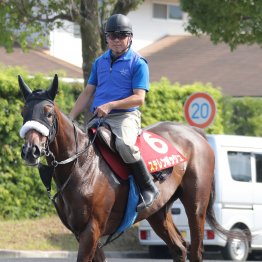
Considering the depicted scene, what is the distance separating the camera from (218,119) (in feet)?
73.2

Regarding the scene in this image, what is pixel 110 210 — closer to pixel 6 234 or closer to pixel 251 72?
pixel 6 234

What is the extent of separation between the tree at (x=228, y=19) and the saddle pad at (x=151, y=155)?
31.3 feet

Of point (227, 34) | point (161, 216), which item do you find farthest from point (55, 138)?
point (227, 34)

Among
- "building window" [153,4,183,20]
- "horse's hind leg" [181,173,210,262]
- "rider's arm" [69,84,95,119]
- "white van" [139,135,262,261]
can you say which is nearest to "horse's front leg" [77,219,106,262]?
"rider's arm" [69,84,95,119]

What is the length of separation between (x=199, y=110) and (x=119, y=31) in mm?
8771

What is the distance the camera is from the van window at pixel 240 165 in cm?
1628

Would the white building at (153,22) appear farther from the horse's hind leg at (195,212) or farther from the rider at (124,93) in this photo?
the rider at (124,93)

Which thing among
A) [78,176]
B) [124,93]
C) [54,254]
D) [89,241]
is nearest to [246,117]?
[54,254]

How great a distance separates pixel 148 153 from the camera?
9203mm

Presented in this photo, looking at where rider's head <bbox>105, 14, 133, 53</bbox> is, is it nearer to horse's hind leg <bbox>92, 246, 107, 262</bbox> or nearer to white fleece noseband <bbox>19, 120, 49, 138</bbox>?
white fleece noseband <bbox>19, 120, 49, 138</bbox>

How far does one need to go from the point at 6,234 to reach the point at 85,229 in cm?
873

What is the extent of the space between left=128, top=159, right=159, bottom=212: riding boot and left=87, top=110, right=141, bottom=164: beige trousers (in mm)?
100

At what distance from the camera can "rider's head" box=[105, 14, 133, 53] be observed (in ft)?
28.4

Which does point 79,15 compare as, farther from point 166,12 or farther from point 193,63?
point 166,12
